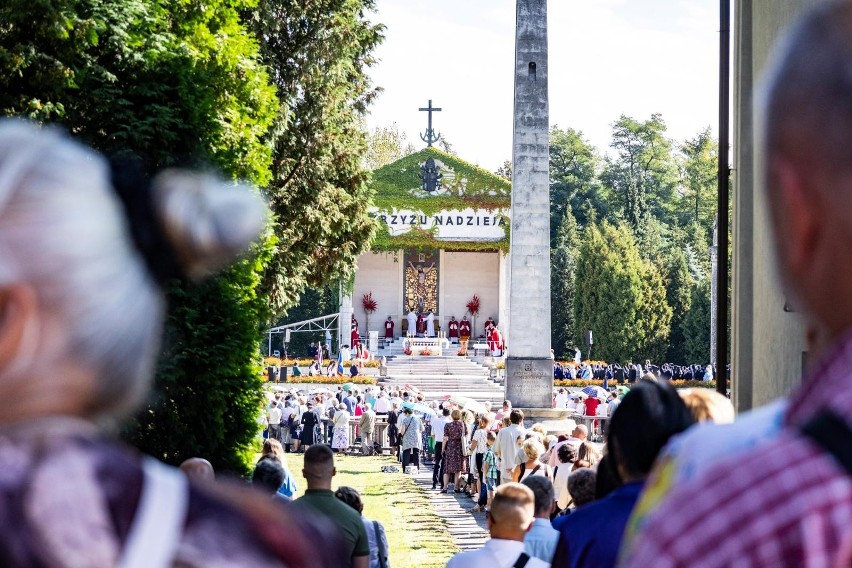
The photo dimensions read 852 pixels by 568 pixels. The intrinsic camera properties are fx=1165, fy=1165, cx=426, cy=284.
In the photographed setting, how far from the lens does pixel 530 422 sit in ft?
78.6

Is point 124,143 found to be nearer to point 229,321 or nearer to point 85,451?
point 229,321

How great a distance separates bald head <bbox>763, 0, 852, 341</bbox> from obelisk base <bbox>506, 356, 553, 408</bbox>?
923 inches

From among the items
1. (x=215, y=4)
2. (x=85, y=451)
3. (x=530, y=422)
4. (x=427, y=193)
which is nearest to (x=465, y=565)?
(x=85, y=451)

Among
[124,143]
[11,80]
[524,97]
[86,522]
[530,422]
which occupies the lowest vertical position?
[530,422]

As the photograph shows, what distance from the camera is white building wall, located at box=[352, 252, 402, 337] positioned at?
53188 mm

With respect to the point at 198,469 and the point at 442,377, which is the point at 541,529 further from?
the point at 442,377

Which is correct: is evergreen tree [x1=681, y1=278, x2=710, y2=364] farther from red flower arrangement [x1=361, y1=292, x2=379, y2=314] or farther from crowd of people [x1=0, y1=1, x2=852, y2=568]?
crowd of people [x1=0, y1=1, x2=852, y2=568]

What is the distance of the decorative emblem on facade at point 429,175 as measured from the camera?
49469mm

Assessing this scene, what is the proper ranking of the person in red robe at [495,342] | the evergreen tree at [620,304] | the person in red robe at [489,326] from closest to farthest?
the person in red robe at [495,342]
the person in red robe at [489,326]
the evergreen tree at [620,304]

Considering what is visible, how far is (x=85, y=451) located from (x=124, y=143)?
10018mm

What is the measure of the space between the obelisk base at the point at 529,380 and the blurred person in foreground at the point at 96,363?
2332cm

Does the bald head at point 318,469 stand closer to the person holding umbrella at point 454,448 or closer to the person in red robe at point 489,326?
the person holding umbrella at point 454,448

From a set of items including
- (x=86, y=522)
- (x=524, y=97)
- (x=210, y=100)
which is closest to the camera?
(x=86, y=522)

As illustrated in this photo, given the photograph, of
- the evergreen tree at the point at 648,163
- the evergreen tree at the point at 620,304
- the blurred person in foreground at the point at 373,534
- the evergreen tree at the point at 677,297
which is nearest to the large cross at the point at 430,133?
the evergreen tree at the point at 620,304
